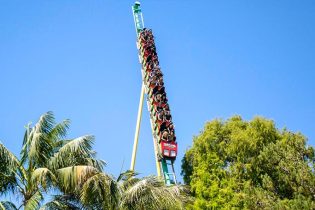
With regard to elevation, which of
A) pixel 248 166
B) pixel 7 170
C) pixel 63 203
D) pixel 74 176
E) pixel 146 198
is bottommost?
pixel 146 198

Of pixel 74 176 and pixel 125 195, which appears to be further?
pixel 125 195

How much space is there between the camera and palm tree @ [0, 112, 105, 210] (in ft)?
38.2

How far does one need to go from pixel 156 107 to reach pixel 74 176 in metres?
19.2

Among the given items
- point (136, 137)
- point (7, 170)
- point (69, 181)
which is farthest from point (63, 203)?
point (136, 137)

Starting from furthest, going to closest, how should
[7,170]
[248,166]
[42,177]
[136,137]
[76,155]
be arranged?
[136,137] < [248,166] < [76,155] < [7,170] < [42,177]

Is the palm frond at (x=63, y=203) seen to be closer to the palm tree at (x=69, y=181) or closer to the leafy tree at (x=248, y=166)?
the palm tree at (x=69, y=181)

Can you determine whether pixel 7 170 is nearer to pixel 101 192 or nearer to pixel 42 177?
pixel 42 177

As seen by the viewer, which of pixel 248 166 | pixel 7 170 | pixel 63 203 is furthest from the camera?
pixel 248 166

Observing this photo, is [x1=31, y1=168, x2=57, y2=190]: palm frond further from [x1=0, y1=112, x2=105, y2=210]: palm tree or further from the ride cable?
the ride cable

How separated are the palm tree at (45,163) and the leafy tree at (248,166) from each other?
33.0ft

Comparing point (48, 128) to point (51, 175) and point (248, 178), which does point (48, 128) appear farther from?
point (248, 178)

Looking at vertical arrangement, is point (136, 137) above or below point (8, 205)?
above

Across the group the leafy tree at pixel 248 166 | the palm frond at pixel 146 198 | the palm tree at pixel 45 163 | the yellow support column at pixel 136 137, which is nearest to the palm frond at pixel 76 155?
the palm tree at pixel 45 163

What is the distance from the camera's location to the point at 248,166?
79.4ft
